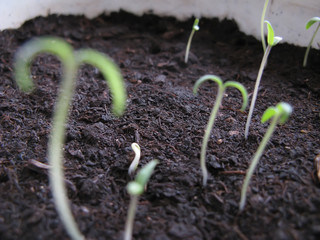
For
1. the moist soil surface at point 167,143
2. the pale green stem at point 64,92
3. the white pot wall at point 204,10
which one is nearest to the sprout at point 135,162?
the moist soil surface at point 167,143

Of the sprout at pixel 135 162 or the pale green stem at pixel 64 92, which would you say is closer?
the pale green stem at pixel 64 92

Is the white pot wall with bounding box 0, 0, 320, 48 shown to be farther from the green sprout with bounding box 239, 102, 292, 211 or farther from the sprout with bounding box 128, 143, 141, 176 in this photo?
the sprout with bounding box 128, 143, 141, 176

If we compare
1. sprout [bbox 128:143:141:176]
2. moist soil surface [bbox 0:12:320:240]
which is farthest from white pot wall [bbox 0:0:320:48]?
sprout [bbox 128:143:141:176]

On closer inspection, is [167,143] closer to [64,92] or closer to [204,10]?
[64,92]

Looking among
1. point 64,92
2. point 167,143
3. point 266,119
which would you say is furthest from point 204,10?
point 64,92

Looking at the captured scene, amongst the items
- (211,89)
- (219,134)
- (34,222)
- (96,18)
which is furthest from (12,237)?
(96,18)

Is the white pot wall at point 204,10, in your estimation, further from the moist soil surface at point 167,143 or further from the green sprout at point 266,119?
the green sprout at point 266,119
